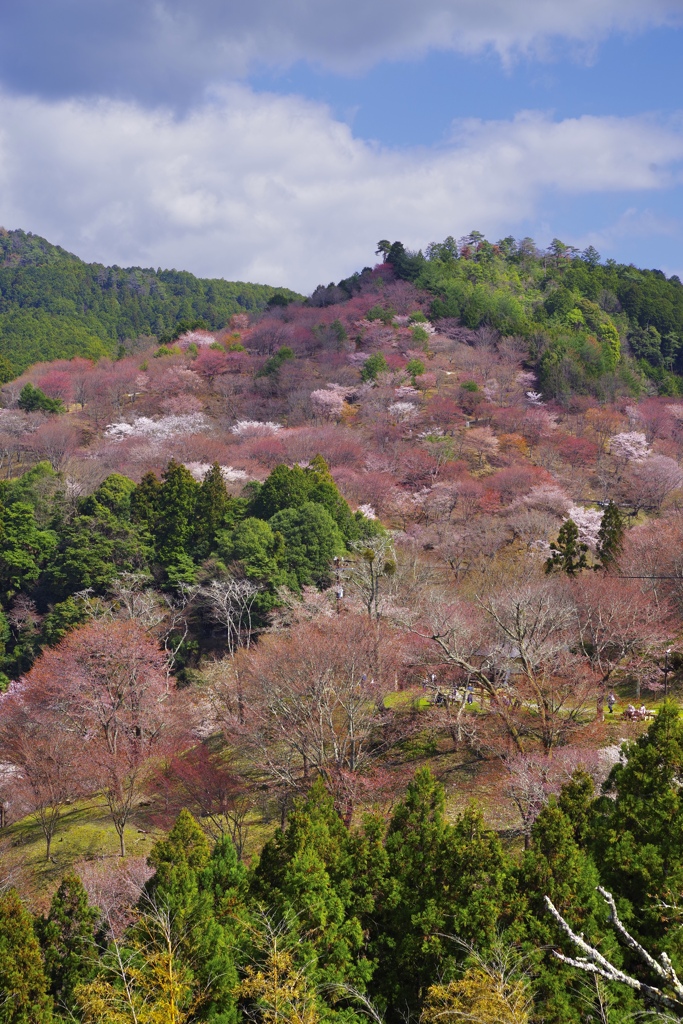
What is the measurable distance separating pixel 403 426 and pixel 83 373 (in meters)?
24.8

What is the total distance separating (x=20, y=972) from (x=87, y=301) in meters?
86.5

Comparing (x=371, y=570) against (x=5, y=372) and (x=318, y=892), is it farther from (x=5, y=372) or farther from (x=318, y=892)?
(x=5, y=372)

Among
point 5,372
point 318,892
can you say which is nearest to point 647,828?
point 318,892

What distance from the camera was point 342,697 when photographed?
782 inches

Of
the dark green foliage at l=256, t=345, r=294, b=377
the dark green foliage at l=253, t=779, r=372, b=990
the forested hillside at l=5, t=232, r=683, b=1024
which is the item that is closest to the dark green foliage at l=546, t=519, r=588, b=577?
the forested hillside at l=5, t=232, r=683, b=1024

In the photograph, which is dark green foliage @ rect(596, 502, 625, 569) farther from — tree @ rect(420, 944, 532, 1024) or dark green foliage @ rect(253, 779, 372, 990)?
tree @ rect(420, 944, 532, 1024)

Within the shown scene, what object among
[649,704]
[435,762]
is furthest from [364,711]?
[649,704]

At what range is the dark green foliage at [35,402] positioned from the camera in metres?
49.6

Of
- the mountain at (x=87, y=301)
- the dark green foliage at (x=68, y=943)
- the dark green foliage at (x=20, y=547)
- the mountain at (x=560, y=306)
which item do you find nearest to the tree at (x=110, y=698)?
the dark green foliage at (x=68, y=943)

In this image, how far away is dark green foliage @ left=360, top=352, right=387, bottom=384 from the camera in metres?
52.0

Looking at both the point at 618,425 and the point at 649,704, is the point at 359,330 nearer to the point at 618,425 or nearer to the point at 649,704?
the point at 618,425

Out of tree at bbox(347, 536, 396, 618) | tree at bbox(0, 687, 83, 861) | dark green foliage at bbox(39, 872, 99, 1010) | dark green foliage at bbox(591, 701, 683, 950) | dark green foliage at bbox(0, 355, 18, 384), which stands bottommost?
tree at bbox(0, 687, 83, 861)

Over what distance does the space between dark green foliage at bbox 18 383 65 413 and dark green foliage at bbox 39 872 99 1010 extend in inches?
1637

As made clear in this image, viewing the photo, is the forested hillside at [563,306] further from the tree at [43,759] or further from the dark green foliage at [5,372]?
the tree at [43,759]
